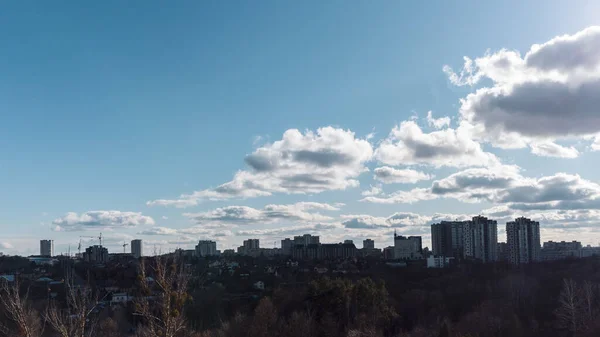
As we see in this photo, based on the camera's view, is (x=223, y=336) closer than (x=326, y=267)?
Yes

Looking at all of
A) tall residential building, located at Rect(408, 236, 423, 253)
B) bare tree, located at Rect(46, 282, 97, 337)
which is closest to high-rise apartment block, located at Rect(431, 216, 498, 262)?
tall residential building, located at Rect(408, 236, 423, 253)

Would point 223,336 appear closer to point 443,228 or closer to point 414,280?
point 414,280

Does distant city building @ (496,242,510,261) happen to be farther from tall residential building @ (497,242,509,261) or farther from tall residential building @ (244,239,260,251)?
tall residential building @ (244,239,260,251)

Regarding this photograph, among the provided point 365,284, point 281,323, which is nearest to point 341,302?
point 365,284

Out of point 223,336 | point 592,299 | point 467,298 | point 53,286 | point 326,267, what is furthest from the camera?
point 326,267

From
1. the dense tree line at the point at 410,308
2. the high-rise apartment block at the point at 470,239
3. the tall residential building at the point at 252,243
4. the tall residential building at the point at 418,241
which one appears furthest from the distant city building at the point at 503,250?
the tall residential building at the point at 252,243

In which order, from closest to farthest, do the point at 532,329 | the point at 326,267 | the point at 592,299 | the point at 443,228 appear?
the point at 532,329, the point at 592,299, the point at 326,267, the point at 443,228

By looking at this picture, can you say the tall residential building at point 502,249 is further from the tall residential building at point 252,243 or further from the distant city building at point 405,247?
the tall residential building at point 252,243
